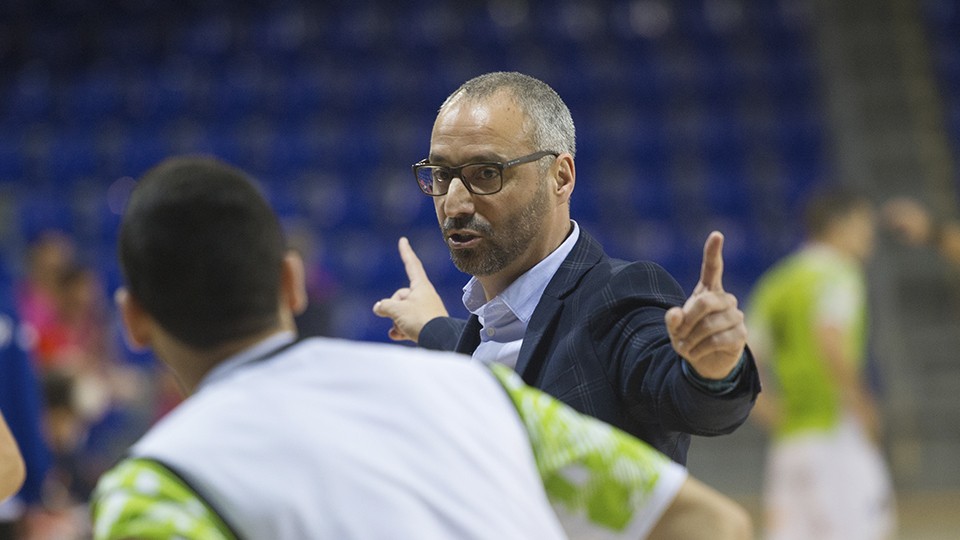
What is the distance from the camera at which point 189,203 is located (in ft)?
4.77

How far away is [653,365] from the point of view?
1.99 m

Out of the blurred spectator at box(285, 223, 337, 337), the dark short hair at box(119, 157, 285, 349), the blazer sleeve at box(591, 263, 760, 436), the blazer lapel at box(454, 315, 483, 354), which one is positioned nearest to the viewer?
the dark short hair at box(119, 157, 285, 349)

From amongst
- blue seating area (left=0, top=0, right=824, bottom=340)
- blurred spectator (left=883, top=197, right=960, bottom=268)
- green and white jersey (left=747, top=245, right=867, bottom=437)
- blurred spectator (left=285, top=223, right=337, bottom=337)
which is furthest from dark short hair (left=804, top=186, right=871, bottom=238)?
blue seating area (left=0, top=0, right=824, bottom=340)

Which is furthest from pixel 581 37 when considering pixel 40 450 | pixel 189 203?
pixel 189 203

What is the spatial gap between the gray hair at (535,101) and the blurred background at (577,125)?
6.78 metres

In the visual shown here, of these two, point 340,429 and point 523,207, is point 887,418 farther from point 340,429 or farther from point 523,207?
point 340,429

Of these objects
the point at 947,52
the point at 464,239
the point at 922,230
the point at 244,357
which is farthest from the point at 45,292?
the point at 947,52

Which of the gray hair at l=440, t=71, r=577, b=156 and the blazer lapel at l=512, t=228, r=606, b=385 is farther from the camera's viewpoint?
the gray hair at l=440, t=71, r=577, b=156

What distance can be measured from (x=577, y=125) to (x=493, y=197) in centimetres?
882

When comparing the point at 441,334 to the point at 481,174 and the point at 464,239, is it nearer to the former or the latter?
the point at 464,239

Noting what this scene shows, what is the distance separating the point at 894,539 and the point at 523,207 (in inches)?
245

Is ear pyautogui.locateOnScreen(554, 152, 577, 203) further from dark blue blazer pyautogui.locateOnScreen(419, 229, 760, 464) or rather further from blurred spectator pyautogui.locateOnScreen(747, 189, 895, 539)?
blurred spectator pyautogui.locateOnScreen(747, 189, 895, 539)

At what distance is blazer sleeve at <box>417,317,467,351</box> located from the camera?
2453 millimetres

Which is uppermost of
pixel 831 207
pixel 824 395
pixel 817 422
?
pixel 831 207
